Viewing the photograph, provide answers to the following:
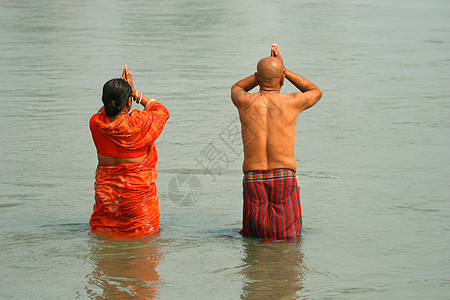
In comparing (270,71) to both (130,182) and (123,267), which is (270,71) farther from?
(123,267)

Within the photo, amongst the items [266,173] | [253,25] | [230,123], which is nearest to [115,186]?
[266,173]

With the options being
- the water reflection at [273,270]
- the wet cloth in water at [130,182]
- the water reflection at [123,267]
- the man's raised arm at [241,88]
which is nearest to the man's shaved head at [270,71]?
the man's raised arm at [241,88]

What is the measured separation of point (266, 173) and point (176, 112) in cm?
546

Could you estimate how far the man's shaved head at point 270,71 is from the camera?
214 inches

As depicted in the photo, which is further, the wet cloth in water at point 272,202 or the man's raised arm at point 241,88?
the man's raised arm at point 241,88

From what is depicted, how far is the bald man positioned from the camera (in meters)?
5.48

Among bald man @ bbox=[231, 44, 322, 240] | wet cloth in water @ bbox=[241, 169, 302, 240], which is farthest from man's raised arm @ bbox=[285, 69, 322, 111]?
wet cloth in water @ bbox=[241, 169, 302, 240]

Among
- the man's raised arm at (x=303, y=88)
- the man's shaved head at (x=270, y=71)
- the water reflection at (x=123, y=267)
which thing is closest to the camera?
the water reflection at (x=123, y=267)

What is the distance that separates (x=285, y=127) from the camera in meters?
5.49

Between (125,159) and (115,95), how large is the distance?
50cm

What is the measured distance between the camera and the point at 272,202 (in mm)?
5535

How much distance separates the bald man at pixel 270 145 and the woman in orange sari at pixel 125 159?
69 centimetres

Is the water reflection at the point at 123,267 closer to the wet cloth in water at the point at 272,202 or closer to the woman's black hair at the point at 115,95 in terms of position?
the wet cloth in water at the point at 272,202

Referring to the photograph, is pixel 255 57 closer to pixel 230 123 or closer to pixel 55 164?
pixel 230 123
